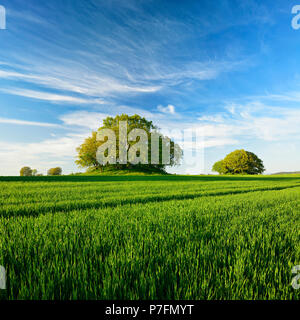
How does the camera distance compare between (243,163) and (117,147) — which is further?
(243,163)

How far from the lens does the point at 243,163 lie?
61.2 metres

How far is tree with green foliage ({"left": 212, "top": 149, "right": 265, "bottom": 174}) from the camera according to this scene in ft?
201

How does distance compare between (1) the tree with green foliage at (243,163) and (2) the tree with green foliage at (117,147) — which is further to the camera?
(1) the tree with green foliage at (243,163)

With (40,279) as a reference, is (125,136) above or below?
above

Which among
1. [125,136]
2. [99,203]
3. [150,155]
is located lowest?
[99,203]

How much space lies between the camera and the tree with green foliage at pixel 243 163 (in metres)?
61.3

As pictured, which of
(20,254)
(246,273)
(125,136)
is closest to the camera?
(246,273)

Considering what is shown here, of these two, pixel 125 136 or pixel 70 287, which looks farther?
pixel 125 136

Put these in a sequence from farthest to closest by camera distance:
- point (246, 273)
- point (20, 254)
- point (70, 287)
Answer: point (20, 254) → point (246, 273) → point (70, 287)

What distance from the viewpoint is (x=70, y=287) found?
1.23 m

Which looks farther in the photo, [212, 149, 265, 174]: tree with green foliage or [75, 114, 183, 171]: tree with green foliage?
[212, 149, 265, 174]: tree with green foliage

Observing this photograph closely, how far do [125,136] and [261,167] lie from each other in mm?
52256

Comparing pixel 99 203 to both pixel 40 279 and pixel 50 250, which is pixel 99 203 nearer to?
pixel 50 250

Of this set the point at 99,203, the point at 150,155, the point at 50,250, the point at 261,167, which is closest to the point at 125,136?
the point at 150,155
